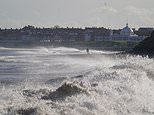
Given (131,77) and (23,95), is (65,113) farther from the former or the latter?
(131,77)

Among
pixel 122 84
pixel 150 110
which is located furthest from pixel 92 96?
pixel 122 84

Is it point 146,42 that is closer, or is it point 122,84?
point 122,84

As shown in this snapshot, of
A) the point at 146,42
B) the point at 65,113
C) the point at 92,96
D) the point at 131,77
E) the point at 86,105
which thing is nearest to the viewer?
the point at 65,113

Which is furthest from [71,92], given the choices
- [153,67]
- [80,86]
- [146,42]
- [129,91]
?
[146,42]

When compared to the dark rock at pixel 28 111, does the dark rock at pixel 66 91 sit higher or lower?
higher

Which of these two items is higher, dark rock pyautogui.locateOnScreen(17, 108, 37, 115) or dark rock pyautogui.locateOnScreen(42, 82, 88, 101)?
dark rock pyautogui.locateOnScreen(42, 82, 88, 101)

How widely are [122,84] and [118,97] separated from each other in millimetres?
2462

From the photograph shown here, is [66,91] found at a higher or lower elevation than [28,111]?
higher

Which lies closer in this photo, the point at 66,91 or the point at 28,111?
the point at 28,111

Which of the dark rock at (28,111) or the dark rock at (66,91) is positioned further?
the dark rock at (66,91)

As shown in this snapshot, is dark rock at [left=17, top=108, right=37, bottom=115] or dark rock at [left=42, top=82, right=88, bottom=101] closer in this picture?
dark rock at [left=17, top=108, right=37, bottom=115]

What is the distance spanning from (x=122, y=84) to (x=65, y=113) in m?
6.23

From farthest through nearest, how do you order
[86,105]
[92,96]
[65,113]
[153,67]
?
[153,67] < [92,96] < [86,105] < [65,113]

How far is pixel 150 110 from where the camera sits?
17797mm
